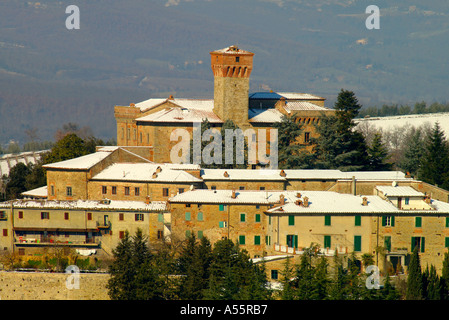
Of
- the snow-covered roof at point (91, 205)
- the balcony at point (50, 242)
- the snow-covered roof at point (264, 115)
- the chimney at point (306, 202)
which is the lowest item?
the balcony at point (50, 242)

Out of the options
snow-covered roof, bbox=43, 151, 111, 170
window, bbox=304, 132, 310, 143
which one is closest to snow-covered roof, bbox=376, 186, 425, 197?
window, bbox=304, 132, 310, 143

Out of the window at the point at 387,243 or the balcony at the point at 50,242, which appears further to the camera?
the balcony at the point at 50,242

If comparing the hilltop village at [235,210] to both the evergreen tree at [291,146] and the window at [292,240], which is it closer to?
the window at [292,240]

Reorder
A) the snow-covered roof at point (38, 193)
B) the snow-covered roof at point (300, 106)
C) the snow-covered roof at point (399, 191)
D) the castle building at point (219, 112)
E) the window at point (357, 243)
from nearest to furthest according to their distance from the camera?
the window at point (357, 243)
the snow-covered roof at point (399, 191)
the snow-covered roof at point (38, 193)
the castle building at point (219, 112)
the snow-covered roof at point (300, 106)

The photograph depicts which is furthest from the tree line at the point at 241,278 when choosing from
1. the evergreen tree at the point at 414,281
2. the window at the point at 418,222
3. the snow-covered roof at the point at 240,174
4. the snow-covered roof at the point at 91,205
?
the snow-covered roof at the point at 240,174

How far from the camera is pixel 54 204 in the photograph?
176 ft

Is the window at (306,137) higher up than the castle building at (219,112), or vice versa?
the castle building at (219,112)

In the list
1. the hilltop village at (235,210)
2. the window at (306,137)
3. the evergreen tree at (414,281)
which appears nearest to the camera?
the evergreen tree at (414,281)

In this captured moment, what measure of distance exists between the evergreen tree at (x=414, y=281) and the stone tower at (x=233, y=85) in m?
28.1

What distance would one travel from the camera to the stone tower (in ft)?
233

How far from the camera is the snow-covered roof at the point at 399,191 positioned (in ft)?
162

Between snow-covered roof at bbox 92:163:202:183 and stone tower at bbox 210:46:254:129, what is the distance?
1405 centimetres

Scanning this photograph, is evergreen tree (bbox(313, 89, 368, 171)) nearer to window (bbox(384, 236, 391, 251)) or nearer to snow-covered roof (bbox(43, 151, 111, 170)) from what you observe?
snow-covered roof (bbox(43, 151, 111, 170))
